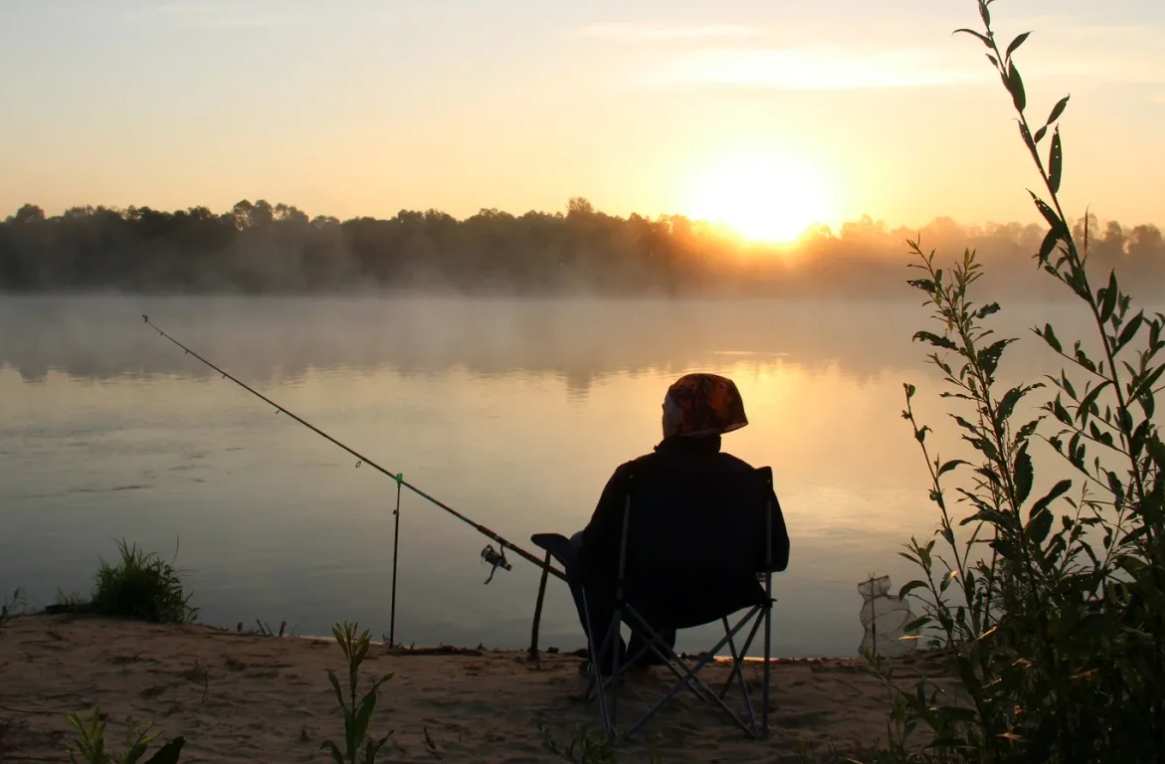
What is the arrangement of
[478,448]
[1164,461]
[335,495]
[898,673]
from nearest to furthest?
[1164,461] → [898,673] → [335,495] → [478,448]

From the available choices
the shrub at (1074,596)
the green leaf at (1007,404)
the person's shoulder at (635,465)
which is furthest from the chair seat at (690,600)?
the green leaf at (1007,404)

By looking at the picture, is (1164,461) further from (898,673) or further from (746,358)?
(746,358)

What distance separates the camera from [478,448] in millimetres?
12961

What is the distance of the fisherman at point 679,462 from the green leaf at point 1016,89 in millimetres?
2243

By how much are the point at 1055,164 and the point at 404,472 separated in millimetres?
10100

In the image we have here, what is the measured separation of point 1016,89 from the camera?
1540 millimetres

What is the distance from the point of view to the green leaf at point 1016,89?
1.53 meters

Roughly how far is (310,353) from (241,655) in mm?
25841

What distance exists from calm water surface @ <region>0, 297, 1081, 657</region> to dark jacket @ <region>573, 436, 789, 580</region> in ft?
7.81

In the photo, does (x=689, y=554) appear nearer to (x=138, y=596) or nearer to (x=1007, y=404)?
(x=1007, y=404)

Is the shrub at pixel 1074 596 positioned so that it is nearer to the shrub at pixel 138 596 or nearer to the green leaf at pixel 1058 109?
the green leaf at pixel 1058 109

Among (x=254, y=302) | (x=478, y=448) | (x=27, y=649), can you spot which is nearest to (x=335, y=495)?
(x=478, y=448)

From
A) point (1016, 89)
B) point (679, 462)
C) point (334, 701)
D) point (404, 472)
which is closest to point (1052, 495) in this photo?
point (1016, 89)

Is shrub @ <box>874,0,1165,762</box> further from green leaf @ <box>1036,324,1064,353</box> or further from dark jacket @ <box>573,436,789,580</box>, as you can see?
dark jacket @ <box>573,436,789,580</box>
